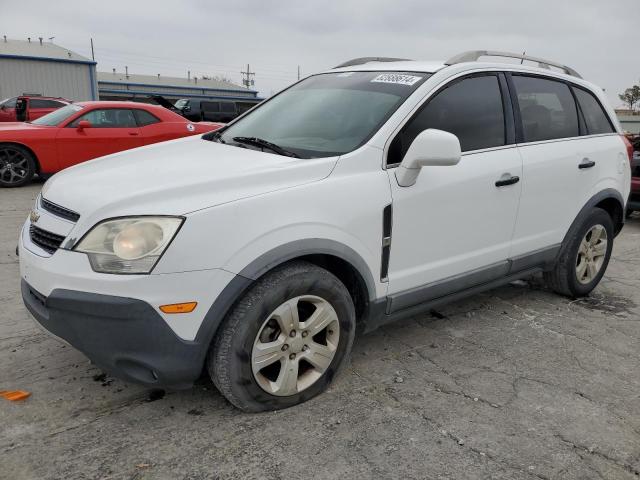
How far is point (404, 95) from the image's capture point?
3041 millimetres

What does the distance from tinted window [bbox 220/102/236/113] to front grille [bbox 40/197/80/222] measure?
2341 centimetres

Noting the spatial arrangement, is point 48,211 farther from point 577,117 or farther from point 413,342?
point 577,117

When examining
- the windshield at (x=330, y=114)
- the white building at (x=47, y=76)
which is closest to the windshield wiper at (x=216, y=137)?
the windshield at (x=330, y=114)

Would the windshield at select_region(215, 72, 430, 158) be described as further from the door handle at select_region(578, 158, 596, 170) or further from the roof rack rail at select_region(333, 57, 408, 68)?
the door handle at select_region(578, 158, 596, 170)

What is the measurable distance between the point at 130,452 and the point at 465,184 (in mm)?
2219

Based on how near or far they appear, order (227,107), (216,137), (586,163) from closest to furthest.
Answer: (216,137), (586,163), (227,107)

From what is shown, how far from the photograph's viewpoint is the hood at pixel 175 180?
7.57 ft

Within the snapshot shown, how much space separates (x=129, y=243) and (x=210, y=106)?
23781mm

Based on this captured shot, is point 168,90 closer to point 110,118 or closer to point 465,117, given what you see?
point 110,118

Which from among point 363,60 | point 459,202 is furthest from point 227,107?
point 459,202

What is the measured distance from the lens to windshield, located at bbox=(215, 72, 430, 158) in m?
2.94

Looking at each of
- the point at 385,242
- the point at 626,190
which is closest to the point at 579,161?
the point at 626,190

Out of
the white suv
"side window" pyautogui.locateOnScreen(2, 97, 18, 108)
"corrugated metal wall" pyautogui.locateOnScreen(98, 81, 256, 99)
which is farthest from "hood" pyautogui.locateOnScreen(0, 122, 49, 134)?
"corrugated metal wall" pyautogui.locateOnScreen(98, 81, 256, 99)

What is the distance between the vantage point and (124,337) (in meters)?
2.24
